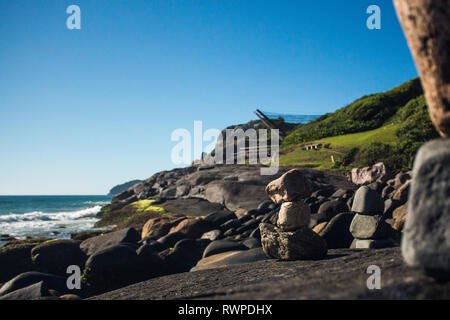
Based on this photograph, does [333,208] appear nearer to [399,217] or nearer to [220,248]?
[399,217]

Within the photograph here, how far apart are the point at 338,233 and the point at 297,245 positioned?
10.6ft

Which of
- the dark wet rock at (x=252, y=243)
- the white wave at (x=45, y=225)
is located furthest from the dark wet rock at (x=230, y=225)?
the white wave at (x=45, y=225)

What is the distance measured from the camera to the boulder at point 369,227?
299 inches

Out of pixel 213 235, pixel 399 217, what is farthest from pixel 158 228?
pixel 399 217

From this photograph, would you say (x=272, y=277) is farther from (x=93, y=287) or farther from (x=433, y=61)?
(x=93, y=287)

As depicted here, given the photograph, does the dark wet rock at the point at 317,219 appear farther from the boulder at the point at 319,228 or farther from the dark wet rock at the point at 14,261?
the dark wet rock at the point at 14,261

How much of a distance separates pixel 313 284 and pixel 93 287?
6.47m

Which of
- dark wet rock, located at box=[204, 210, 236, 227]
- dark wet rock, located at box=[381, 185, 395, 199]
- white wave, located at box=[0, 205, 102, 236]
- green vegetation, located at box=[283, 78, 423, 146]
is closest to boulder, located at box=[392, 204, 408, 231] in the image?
dark wet rock, located at box=[381, 185, 395, 199]

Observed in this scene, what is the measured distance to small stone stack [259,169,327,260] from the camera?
19.7ft

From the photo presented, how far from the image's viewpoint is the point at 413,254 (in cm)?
232

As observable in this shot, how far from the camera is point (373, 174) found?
1842 centimetres

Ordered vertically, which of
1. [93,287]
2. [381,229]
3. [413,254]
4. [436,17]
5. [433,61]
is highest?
[436,17]

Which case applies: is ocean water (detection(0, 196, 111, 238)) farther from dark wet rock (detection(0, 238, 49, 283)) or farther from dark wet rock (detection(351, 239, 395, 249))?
dark wet rock (detection(351, 239, 395, 249))
